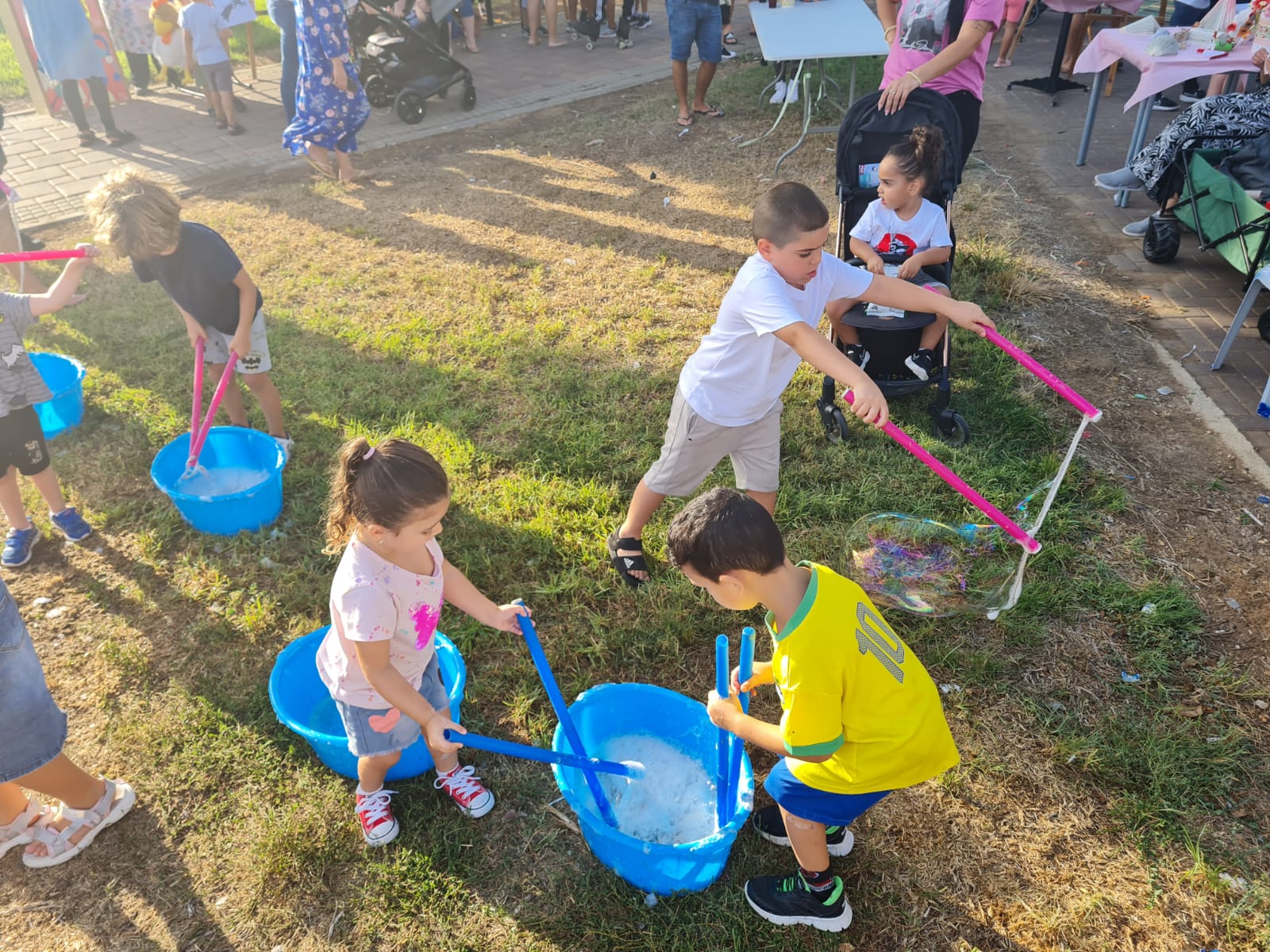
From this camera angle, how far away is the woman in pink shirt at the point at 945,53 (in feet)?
14.2

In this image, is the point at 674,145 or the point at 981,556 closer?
the point at 981,556

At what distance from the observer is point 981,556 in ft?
11.2

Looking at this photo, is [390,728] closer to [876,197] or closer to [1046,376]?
[1046,376]

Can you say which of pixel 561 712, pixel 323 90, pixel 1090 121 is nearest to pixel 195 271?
pixel 561 712

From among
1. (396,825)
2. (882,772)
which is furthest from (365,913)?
(882,772)

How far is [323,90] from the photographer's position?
695 cm

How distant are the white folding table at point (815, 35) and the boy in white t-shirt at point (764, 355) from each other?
417cm

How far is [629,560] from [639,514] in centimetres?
20

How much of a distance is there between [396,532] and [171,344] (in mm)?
3793

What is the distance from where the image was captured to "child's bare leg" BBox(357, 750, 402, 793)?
2488 mm

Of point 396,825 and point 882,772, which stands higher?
point 882,772

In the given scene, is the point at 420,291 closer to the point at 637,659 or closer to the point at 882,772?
the point at 637,659

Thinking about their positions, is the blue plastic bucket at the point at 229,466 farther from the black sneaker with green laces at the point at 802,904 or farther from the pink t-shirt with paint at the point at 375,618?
the black sneaker with green laces at the point at 802,904

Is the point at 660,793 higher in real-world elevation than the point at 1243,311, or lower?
lower
